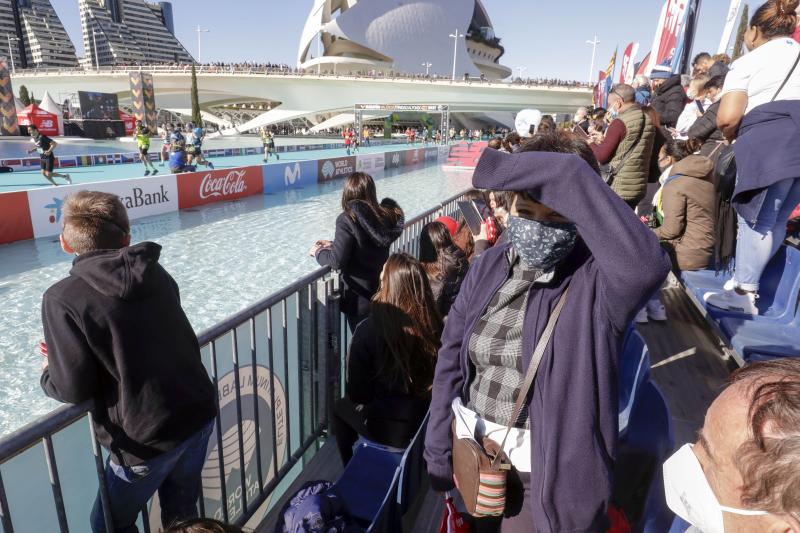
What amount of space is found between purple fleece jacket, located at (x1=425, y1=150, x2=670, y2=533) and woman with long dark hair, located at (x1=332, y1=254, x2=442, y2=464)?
1034 mm

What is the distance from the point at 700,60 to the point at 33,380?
32.1 feet

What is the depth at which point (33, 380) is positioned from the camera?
15.6ft

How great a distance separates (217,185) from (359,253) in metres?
12.2

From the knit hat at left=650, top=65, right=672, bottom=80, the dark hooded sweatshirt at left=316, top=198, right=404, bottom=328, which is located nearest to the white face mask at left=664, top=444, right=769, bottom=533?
the dark hooded sweatshirt at left=316, top=198, right=404, bottom=328

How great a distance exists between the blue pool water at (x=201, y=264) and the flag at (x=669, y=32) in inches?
288

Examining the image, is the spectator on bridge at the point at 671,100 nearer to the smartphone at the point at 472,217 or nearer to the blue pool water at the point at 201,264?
the smartphone at the point at 472,217

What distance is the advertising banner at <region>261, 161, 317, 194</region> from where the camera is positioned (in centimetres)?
1638

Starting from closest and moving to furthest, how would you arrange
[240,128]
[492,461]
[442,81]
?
[492,461] → [442,81] → [240,128]

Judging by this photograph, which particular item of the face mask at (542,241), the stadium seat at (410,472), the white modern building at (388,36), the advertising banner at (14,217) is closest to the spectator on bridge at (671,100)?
the stadium seat at (410,472)

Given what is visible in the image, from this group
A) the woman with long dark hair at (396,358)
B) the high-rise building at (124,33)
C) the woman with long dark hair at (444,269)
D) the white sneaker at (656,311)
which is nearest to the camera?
the woman with long dark hair at (396,358)

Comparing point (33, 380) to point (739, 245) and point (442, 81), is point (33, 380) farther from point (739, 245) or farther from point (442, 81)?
point (442, 81)

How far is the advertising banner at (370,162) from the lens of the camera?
22.3m

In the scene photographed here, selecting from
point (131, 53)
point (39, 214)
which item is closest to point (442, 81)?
point (39, 214)

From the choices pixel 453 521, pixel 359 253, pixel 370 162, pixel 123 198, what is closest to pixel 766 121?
pixel 359 253
